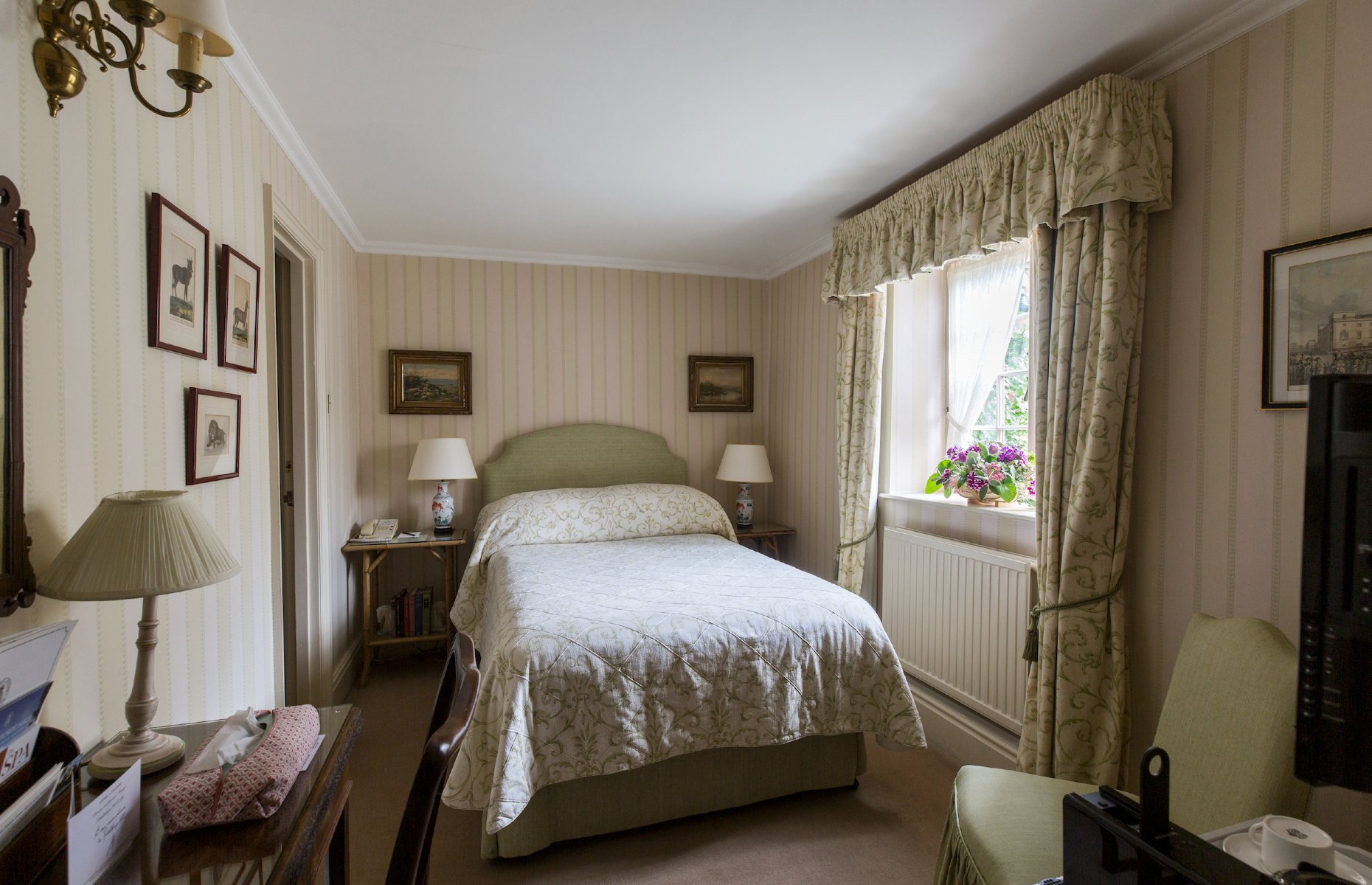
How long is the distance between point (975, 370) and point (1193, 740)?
6.00 ft

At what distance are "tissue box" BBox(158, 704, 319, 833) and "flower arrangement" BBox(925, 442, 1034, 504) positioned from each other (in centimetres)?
253

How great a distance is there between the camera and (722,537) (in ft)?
12.5

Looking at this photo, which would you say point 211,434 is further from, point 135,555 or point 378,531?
point 378,531

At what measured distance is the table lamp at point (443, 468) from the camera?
11.8 ft

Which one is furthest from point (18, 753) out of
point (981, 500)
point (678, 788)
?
point (981, 500)

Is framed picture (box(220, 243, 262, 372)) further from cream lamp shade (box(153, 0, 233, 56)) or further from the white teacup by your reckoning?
the white teacup

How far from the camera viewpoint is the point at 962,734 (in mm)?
2656

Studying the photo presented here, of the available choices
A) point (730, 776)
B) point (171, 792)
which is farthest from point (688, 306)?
point (171, 792)

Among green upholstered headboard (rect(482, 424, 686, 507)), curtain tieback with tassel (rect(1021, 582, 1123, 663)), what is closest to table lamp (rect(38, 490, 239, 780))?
curtain tieback with tassel (rect(1021, 582, 1123, 663))

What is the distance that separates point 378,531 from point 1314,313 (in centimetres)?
394

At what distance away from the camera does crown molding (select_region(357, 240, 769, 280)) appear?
3910 mm

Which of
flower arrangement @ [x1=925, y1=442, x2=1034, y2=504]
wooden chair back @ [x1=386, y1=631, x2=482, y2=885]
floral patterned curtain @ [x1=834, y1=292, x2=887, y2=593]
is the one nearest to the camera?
wooden chair back @ [x1=386, y1=631, x2=482, y2=885]

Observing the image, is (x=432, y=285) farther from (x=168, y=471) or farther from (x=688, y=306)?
(x=168, y=471)

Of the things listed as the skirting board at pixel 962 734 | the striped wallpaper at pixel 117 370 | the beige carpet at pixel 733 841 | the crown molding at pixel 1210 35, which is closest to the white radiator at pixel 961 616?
the skirting board at pixel 962 734
